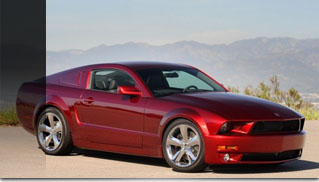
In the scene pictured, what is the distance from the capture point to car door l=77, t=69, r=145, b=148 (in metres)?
10.1

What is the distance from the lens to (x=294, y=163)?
10.7 m

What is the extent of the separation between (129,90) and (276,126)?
2050mm

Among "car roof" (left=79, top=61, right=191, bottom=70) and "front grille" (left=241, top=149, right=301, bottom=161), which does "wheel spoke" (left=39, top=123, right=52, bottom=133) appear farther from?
"front grille" (left=241, top=149, right=301, bottom=161)

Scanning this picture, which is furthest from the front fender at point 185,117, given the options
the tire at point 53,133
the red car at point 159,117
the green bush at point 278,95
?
the green bush at point 278,95

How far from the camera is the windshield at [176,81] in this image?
10352 millimetres

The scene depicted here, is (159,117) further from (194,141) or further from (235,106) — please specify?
(235,106)

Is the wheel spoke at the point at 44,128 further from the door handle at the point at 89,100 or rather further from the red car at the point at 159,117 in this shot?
the door handle at the point at 89,100

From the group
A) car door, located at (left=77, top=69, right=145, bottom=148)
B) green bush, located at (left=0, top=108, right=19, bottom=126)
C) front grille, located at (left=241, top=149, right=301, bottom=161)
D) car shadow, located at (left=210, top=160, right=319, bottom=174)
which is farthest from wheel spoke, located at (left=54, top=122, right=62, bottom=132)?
green bush, located at (left=0, top=108, right=19, bottom=126)

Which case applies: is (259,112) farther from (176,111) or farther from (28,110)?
(28,110)

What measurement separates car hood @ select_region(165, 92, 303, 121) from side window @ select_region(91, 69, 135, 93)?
37.7 inches

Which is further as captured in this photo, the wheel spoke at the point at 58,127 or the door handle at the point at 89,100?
the wheel spoke at the point at 58,127

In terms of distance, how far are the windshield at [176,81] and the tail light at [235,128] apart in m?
1.25

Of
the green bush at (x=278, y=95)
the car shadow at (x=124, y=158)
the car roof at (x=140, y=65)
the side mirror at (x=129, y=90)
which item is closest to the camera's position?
the side mirror at (x=129, y=90)

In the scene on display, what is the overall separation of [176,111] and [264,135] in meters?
1.16
